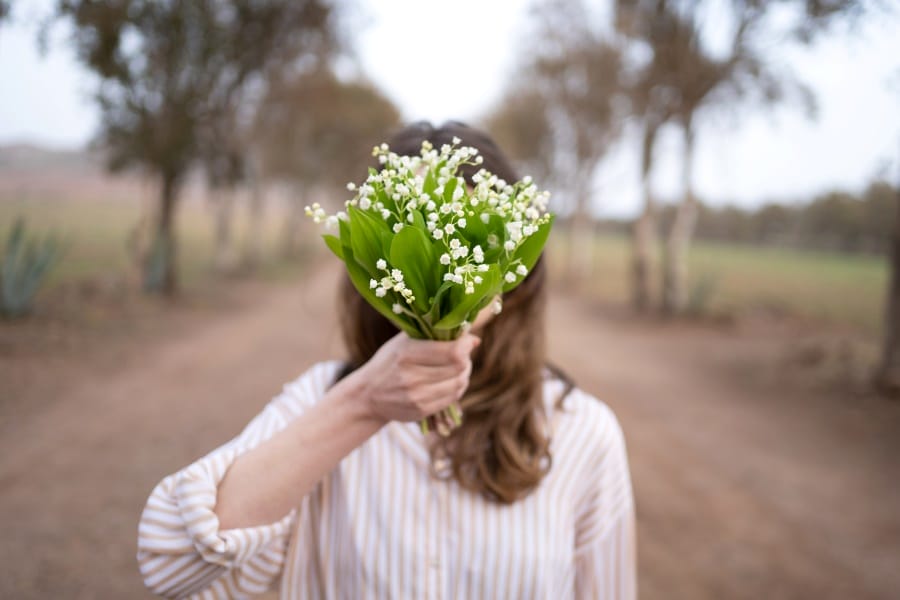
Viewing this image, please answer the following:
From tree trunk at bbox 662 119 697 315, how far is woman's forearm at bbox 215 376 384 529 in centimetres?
1440

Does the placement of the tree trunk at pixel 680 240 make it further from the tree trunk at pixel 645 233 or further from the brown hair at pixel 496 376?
the brown hair at pixel 496 376

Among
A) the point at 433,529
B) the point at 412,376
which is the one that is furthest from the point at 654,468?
the point at 412,376

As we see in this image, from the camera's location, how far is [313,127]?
2911 cm

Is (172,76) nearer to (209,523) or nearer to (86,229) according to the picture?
(86,229)

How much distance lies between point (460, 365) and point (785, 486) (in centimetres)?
551

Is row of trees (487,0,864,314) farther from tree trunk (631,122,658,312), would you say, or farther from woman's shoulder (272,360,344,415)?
woman's shoulder (272,360,344,415)

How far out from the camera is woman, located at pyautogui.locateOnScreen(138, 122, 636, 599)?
3.94ft

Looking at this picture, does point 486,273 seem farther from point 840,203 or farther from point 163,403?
point 840,203

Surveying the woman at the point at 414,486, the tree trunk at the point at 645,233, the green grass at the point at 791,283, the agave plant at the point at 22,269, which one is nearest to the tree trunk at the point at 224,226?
the agave plant at the point at 22,269

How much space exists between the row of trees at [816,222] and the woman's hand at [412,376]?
325 inches

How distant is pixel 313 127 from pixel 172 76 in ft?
57.5

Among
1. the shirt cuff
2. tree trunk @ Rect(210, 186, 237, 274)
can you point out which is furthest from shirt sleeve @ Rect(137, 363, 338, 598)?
tree trunk @ Rect(210, 186, 237, 274)

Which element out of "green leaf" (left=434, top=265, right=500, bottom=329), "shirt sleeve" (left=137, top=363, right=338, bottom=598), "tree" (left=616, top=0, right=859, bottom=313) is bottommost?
"shirt sleeve" (left=137, top=363, right=338, bottom=598)

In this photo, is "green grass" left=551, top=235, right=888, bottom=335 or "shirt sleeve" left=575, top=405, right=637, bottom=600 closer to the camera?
"shirt sleeve" left=575, top=405, right=637, bottom=600
